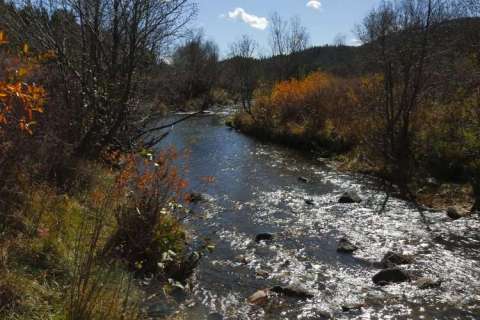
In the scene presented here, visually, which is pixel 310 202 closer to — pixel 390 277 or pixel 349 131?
pixel 390 277

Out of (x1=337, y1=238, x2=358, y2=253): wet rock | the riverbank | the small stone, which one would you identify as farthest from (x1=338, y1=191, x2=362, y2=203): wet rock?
the riverbank

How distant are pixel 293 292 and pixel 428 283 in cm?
207

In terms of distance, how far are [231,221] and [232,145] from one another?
35.0 feet

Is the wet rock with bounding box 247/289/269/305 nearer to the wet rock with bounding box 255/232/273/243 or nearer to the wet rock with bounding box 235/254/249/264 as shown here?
the wet rock with bounding box 235/254/249/264

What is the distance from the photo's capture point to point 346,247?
324 inches

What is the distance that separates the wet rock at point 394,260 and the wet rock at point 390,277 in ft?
1.54

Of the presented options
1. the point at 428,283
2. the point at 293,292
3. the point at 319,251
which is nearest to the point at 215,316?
the point at 293,292

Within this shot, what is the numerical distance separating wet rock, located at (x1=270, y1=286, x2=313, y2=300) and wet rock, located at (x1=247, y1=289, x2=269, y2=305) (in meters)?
0.22

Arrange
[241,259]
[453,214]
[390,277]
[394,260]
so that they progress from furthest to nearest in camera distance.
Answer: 1. [453,214]
2. [241,259]
3. [394,260]
4. [390,277]

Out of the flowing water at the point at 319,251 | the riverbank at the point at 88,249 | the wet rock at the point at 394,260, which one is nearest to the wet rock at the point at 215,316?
the flowing water at the point at 319,251

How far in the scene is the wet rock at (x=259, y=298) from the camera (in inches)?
244

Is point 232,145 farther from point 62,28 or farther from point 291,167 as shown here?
point 62,28

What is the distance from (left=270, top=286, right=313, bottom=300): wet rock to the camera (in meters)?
6.45

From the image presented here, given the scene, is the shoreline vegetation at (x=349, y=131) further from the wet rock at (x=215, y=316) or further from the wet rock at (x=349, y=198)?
the wet rock at (x=215, y=316)
